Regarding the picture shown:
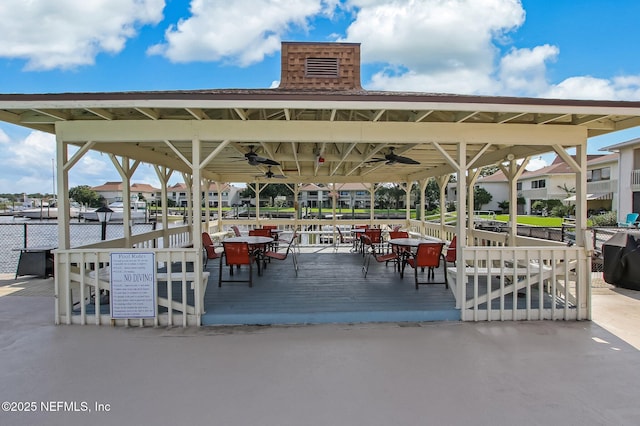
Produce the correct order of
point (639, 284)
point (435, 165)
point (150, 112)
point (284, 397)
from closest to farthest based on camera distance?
point (284, 397) → point (150, 112) → point (639, 284) → point (435, 165)

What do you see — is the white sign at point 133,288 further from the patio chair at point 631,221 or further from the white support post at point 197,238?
the patio chair at point 631,221

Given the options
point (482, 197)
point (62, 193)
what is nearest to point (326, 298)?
point (62, 193)

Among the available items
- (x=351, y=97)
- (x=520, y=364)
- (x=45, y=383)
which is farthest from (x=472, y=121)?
(x=45, y=383)

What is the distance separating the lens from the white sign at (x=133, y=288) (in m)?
4.20

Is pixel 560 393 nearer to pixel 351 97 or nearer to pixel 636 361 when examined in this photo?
pixel 636 361

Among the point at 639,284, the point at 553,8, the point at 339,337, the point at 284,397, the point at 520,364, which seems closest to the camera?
the point at 284,397

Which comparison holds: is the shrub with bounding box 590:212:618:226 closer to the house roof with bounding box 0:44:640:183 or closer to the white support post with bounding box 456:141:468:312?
the house roof with bounding box 0:44:640:183

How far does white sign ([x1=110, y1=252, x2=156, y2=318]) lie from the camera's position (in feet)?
13.8

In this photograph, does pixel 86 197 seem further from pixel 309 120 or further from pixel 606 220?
pixel 606 220

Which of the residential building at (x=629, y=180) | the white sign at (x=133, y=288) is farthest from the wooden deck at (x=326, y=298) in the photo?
the residential building at (x=629, y=180)

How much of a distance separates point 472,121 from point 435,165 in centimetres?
Result: 412

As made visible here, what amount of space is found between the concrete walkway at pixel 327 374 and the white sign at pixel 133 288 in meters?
0.21

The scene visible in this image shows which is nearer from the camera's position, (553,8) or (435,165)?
(435,165)

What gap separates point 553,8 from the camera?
Result: 11109 millimetres
